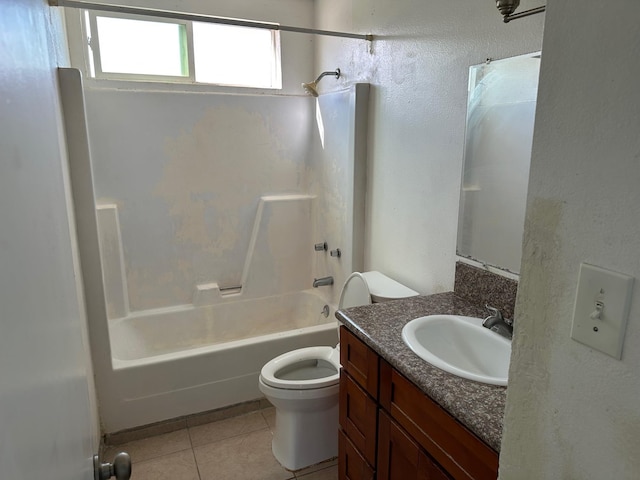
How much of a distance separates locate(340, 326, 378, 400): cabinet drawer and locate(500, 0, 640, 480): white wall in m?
0.73

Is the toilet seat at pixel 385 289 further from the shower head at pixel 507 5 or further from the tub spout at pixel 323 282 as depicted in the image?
the shower head at pixel 507 5

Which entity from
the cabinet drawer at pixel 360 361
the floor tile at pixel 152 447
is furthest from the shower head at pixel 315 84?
the floor tile at pixel 152 447

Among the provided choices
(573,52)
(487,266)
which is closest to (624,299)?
(573,52)

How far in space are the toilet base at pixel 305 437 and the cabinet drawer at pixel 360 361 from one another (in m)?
0.55

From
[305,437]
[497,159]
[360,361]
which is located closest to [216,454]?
[305,437]

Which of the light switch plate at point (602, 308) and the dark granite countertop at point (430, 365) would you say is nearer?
the light switch plate at point (602, 308)

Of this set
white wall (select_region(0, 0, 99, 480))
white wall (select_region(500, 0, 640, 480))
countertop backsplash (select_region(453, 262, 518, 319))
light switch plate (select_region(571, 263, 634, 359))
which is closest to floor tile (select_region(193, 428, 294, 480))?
countertop backsplash (select_region(453, 262, 518, 319))

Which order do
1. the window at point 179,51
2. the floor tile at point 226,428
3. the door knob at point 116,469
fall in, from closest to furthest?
the door knob at point 116,469 < the floor tile at point 226,428 < the window at point 179,51

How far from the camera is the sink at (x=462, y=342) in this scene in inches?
54.0

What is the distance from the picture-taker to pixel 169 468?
2.06 meters

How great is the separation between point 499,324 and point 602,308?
907mm

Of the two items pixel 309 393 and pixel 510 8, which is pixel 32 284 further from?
pixel 309 393

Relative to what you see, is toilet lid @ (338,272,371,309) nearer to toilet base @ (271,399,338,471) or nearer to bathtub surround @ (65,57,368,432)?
bathtub surround @ (65,57,368,432)

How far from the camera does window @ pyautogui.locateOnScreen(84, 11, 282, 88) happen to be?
263cm
